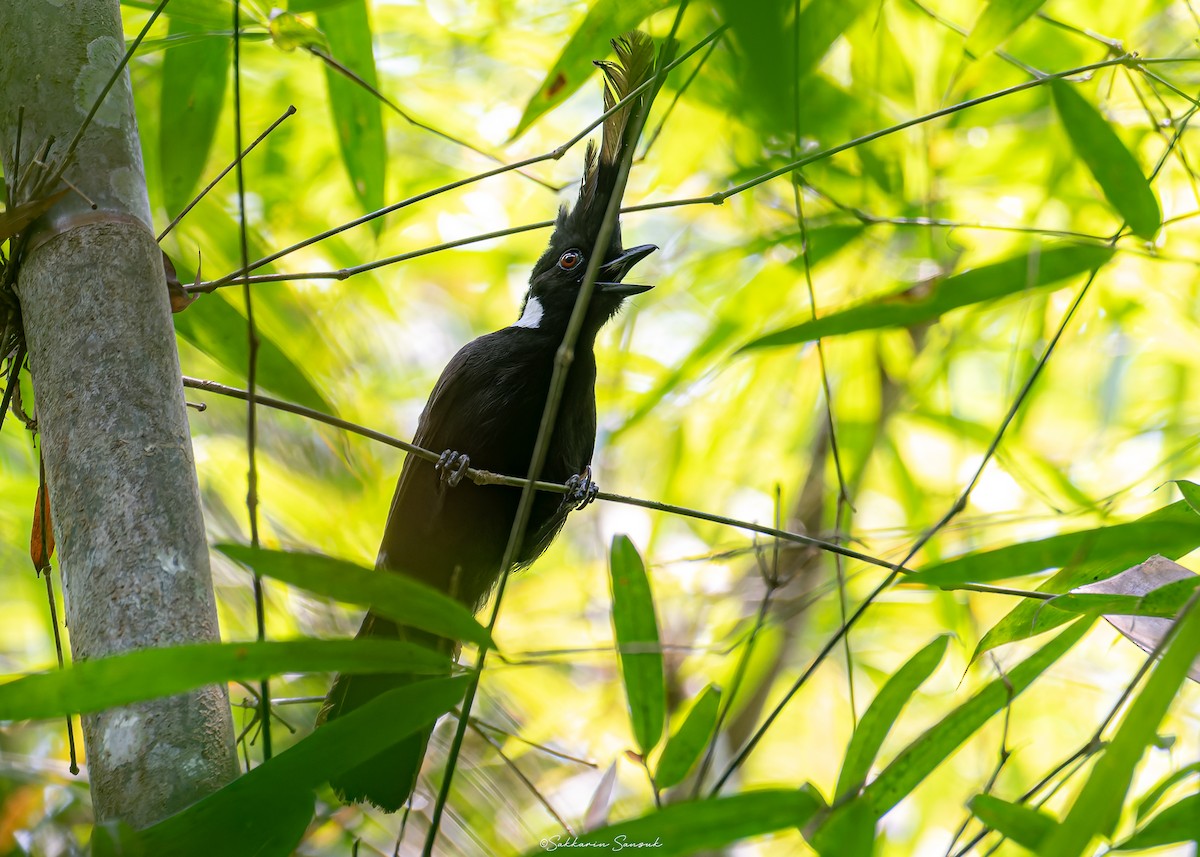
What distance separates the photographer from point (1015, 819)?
1.37 m

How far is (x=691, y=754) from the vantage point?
175 centimetres

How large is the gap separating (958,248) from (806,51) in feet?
4.10

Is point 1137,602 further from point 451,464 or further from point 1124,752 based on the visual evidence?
point 451,464

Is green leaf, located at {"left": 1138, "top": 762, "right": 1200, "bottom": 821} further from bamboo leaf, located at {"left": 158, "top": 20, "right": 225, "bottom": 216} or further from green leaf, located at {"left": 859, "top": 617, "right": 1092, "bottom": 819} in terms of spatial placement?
bamboo leaf, located at {"left": 158, "top": 20, "right": 225, "bottom": 216}

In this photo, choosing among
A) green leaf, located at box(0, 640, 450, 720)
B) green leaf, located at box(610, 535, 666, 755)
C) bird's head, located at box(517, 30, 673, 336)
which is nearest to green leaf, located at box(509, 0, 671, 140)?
bird's head, located at box(517, 30, 673, 336)

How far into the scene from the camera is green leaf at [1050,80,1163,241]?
1.91 m

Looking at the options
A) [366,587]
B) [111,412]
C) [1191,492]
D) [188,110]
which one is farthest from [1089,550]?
[188,110]

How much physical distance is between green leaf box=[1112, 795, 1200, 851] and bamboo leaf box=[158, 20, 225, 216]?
88.5 inches

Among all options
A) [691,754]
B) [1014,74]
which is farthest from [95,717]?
[1014,74]

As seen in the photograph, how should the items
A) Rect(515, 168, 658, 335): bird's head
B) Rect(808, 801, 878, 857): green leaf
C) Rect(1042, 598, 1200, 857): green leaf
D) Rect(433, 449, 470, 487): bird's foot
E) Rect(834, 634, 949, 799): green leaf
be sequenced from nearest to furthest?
Rect(1042, 598, 1200, 857): green leaf → Rect(808, 801, 878, 857): green leaf → Rect(834, 634, 949, 799): green leaf → Rect(433, 449, 470, 487): bird's foot → Rect(515, 168, 658, 335): bird's head

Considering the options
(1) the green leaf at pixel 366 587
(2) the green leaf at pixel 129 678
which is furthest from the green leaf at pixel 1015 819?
(2) the green leaf at pixel 129 678

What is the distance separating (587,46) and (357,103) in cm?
61

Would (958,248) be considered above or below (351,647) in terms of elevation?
above

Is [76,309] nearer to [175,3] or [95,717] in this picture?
[95,717]
